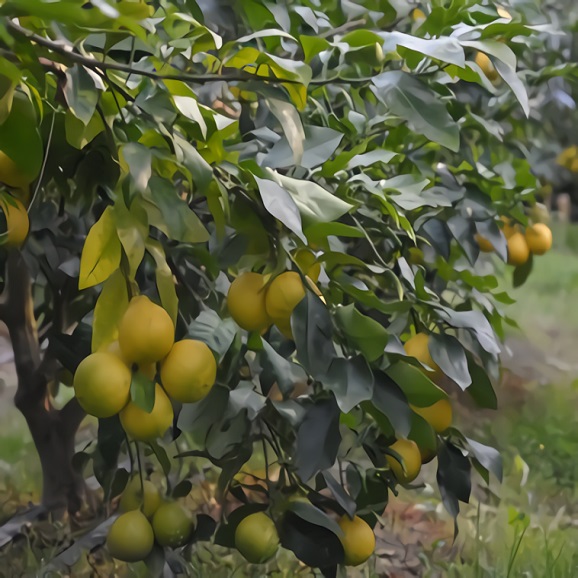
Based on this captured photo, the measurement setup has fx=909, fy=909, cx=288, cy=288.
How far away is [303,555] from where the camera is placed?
1090 millimetres

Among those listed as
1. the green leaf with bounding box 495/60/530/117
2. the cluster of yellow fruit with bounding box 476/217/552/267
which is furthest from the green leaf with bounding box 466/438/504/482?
the cluster of yellow fruit with bounding box 476/217/552/267

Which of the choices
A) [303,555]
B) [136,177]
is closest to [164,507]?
[303,555]

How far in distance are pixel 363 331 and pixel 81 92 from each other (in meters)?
0.31

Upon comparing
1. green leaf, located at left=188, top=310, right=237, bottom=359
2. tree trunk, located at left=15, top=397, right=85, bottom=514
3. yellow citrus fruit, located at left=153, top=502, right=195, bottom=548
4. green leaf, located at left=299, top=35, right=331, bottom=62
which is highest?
green leaf, located at left=299, top=35, right=331, bottom=62

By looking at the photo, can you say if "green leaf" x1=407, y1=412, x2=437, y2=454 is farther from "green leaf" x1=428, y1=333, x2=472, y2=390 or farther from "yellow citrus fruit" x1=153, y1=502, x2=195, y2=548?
"yellow citrus fruit" x1=153, y1=502, x2=195, y2=548

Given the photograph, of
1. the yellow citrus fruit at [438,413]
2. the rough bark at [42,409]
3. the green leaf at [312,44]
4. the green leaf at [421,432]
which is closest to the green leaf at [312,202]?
the green leaf at [312,44]

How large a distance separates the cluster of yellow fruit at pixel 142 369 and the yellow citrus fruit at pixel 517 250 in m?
1.17

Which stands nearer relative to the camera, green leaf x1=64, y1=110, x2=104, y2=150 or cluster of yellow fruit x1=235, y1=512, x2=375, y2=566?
green leaf x1=64, y1=110, x2=104, y2=150

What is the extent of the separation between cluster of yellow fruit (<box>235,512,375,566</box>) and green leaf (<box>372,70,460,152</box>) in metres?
0.53

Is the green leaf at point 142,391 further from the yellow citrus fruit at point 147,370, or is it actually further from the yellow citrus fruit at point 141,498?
the yellow citrus fruit at point 141,498

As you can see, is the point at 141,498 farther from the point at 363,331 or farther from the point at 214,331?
the point at 363,331

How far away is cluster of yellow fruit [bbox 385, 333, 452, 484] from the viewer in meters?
1.00

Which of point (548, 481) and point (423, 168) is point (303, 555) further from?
point (548, 481)

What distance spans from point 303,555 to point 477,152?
855 millimetres
